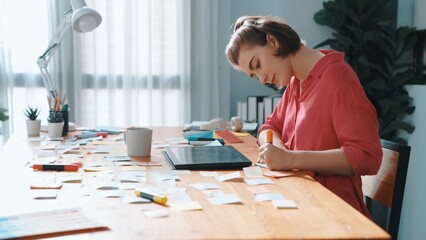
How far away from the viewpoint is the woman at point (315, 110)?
127 cm

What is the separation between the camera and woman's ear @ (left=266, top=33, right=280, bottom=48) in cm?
142

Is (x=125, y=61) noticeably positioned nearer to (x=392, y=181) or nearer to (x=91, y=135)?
(x=91, y=135)

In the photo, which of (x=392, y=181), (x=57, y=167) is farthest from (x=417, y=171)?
(x=57, y=167)

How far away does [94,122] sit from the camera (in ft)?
10.6

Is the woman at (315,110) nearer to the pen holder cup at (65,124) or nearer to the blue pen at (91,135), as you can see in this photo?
the blue pen at (91,135)

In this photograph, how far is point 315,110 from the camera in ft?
4.60

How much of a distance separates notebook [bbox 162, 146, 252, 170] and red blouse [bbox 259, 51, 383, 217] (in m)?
0.20

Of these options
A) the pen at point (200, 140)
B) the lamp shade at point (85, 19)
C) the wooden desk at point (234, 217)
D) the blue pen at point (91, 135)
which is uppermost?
the lamp shade at point (85, 19)

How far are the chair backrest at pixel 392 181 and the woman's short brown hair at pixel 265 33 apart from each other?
408 millimetres

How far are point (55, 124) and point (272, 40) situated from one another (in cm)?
97

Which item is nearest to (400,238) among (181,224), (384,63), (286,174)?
(384,63)

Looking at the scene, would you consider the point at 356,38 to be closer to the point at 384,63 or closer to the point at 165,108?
the point at 384,63

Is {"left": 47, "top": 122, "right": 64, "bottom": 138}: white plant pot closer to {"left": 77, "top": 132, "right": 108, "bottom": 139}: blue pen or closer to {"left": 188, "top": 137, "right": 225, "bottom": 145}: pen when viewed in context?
{"left": 77, "top": 132, "right": 108, "bottom": 139}: blue pen

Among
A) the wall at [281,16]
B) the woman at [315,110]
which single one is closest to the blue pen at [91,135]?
the woman at [315,110]
